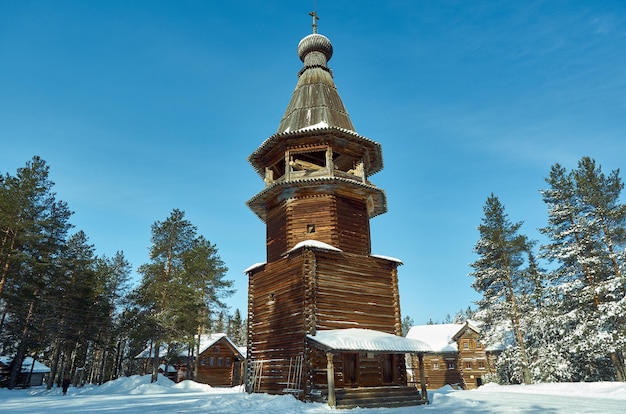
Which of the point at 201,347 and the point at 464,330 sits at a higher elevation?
the point at 464,330

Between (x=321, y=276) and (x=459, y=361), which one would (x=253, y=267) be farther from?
(x=459, y=361)

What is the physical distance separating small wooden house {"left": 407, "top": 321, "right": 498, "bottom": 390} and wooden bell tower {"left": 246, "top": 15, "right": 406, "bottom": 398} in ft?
100

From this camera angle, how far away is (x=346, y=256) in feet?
63.6

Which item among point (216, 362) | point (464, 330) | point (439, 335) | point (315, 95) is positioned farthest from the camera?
point (439, 335)

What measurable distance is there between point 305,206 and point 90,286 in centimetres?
2938

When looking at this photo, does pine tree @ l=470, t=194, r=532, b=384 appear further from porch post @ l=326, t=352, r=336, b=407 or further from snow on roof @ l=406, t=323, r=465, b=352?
porch post @ l=326, t=352, r=336, b=407

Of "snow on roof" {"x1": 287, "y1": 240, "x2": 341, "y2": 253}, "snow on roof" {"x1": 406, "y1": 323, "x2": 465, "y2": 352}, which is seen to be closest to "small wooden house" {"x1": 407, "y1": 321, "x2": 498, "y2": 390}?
"snow on roof" {"x1": 406, "y1": 323, "x2": 465, "y2": 352}

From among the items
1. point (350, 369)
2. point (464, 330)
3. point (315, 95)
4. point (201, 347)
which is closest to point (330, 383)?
point (350, 369)

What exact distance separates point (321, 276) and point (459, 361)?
37391mm

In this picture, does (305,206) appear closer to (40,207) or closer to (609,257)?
(609,257)

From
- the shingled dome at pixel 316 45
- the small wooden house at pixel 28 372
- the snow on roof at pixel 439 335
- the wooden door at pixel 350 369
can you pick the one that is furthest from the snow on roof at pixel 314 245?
the small wooden house at pixel 28 372

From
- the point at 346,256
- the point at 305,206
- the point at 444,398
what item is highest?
the point at 305,206

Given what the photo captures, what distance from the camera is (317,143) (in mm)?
21453

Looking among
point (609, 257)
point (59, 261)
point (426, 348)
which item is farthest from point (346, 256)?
point (59, 261)
